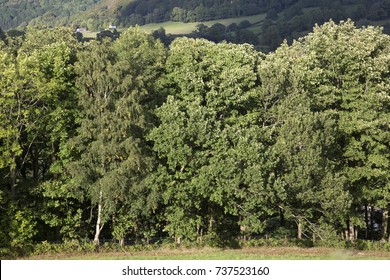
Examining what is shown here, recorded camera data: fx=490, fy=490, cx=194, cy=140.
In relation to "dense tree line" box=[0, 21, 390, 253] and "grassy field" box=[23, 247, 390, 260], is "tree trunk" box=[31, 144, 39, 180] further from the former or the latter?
"grassy field" box=[23, 247, 390, 260]

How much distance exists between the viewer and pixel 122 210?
40.8 meters

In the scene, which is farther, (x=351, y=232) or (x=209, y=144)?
(x=351, y=232)

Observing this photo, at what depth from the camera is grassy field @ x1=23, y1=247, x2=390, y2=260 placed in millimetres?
38500

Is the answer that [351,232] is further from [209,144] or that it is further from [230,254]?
[209,144]

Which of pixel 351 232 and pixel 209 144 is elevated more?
pixel 209 144

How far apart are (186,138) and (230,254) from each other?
33.4ft

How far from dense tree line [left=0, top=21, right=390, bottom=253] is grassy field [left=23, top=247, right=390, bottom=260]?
1606 mm

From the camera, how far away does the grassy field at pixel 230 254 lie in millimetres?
38500

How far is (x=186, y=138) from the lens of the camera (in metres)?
38.5

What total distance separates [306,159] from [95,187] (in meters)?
16.9

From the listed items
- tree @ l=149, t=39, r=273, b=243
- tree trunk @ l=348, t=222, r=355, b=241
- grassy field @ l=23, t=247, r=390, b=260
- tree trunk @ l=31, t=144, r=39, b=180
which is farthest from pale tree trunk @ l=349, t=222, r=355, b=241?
tree trunk @ l=31, t=144, r=39, b=180

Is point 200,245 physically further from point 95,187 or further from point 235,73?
point 235,73

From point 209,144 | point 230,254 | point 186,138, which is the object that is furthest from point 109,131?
point 230,254

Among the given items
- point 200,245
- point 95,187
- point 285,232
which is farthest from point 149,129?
point 285,232
